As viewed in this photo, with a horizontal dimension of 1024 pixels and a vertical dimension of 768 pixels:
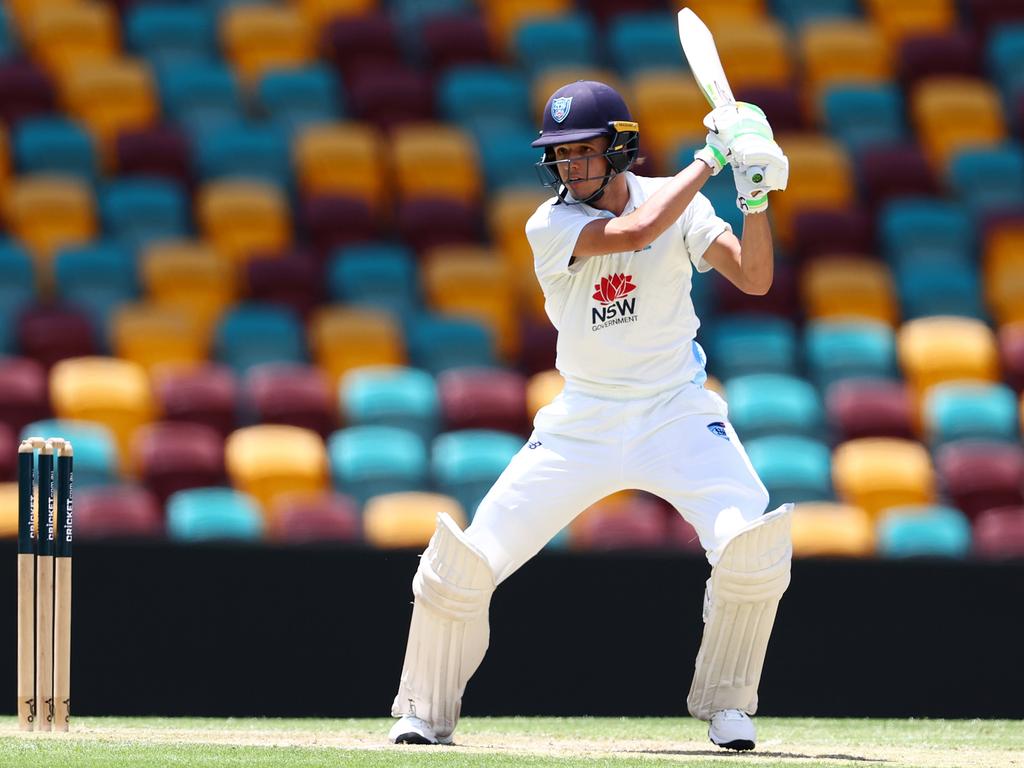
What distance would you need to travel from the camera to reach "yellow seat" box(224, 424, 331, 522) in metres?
7.61

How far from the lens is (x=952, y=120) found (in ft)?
32.9

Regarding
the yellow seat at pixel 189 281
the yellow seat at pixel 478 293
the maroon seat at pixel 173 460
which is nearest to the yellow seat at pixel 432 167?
the yellow seat at pixel 478 293

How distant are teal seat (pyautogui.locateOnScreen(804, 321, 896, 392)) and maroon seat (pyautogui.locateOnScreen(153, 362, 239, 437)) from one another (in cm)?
267

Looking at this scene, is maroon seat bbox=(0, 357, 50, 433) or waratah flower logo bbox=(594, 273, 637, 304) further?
maroon seat bbox=(0, 357, 50, 433)

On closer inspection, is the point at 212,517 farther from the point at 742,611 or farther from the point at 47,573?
the point at 742,611

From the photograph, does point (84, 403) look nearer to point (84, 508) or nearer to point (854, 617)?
point (84, 508)

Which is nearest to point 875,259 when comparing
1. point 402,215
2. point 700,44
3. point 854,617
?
point 402,215

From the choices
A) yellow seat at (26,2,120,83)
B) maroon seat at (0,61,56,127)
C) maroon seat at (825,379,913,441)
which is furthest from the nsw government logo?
yellow seat at (26,2,120,83)

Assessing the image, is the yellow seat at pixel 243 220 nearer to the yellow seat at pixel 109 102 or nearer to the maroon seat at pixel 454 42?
the yellow seat at pixel 109 102

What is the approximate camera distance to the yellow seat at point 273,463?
25.0 feet

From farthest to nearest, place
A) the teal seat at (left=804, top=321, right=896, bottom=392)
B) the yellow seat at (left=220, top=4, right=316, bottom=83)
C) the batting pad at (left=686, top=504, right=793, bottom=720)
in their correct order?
the yellow seat at (left=220, top=4, right=316, bottom=83) → the teal seat at (left=804, top=321, right=896, bottom=392) → the batting pad at (left=686, top=504, right=793, bottom=720)

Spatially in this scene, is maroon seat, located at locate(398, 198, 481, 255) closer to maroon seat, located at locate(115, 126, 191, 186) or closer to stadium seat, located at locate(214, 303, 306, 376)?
stadium seat, located at locate(214, 303, 306, 376)

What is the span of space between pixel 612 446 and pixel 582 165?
670mm

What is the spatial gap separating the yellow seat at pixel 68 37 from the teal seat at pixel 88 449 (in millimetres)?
3014
